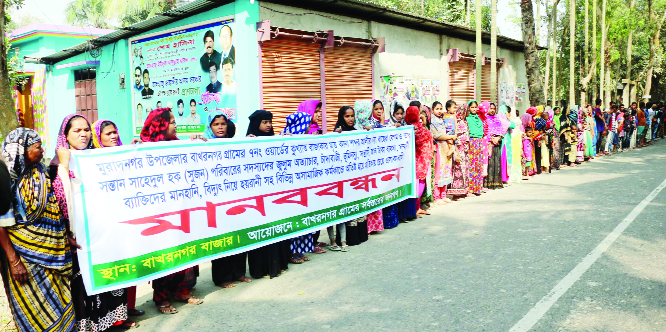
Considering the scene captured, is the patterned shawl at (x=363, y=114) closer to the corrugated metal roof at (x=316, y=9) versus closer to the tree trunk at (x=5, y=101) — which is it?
the tree trunk at (x=5, y=101)

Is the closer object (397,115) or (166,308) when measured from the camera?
(166,308)

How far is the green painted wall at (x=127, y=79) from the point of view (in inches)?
412

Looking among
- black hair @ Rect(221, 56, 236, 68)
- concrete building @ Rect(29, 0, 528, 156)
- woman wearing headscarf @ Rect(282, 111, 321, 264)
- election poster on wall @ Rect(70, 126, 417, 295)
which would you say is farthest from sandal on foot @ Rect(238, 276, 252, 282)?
black hair @ Rect(221, 56, 236, 68)

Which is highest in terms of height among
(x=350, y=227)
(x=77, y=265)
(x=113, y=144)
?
(x=113, y=144)

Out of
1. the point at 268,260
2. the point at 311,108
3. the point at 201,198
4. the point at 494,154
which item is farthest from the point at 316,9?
the point at 201,198

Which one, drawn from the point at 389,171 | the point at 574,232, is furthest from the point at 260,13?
the point at 574,232

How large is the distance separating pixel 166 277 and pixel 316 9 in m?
8.83

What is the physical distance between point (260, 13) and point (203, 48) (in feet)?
5.36

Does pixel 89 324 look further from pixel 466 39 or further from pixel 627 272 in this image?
pixel 466 39

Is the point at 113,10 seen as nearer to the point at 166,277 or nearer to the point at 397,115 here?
the point at 397,115

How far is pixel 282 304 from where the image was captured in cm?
443

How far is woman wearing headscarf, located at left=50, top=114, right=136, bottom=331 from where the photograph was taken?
3.69m

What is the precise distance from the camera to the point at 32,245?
3506 mm

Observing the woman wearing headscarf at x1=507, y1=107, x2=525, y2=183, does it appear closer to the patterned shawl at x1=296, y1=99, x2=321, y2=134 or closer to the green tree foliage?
the patterned shawl at x1=296, y1=99, x2=321, y2=134
